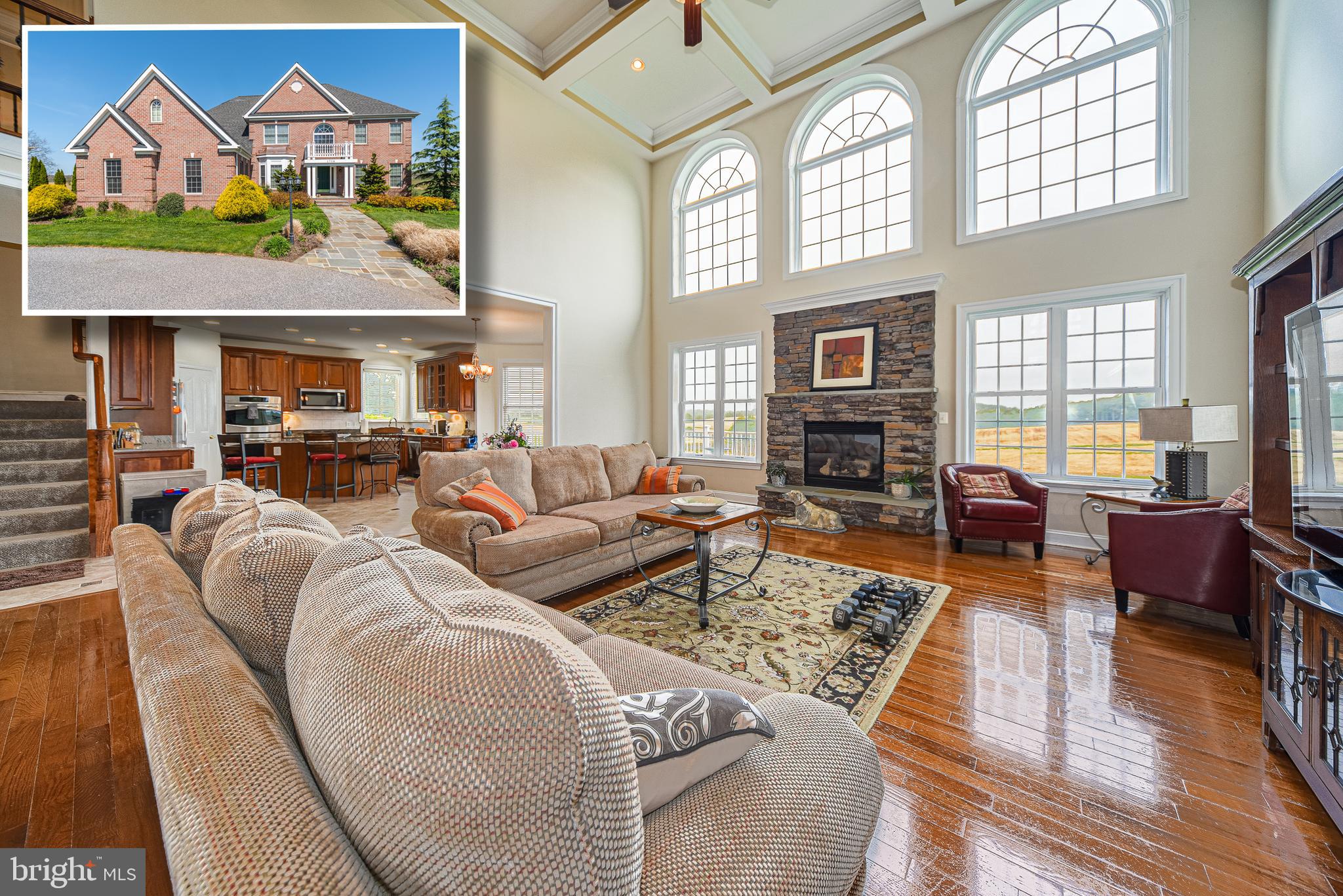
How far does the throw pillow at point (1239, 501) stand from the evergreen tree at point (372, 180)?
4.97 metres

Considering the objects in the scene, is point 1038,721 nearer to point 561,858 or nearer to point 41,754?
point 561,858

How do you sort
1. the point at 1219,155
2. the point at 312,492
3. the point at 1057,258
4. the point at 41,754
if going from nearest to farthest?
the point at 41,754
the point at 1219,155
the point at 1057,258
the point at 312,492

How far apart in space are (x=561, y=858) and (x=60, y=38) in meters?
3.52

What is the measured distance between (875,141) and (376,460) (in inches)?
298

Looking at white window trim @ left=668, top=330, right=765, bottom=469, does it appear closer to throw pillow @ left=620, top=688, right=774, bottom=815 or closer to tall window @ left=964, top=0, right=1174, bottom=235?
tall window @ left=964, top=0, right=1174, bottom=235

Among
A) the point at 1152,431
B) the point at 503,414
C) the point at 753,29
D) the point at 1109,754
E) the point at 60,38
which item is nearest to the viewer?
the point at 1109,754

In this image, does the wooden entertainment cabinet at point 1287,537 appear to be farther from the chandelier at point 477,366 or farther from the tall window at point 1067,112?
the chandelier at point 477,366

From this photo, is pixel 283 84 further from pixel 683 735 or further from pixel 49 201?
pixel 683 735

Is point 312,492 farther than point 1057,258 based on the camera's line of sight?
Yes

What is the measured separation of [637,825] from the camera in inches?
19.7

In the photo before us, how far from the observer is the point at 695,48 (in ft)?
17.0

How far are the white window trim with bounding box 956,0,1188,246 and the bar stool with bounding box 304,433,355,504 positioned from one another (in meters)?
7.81

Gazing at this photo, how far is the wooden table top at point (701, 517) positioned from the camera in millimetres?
2898

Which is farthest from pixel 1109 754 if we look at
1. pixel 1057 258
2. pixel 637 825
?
pixel 1057 258
